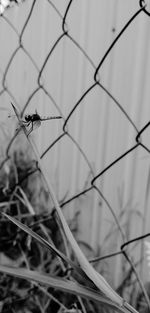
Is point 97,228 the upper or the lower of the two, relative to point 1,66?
lower

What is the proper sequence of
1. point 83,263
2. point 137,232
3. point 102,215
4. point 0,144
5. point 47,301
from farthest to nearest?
1. point 0,144
2. point 102,215
3. point 137,232
4. point 47,301
5. point 83,263

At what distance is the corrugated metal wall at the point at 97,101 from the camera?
905 mm

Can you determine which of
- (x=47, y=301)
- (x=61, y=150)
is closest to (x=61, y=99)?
(x=61, y=150)

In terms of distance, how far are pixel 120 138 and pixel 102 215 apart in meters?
0.24

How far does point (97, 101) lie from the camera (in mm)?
1029

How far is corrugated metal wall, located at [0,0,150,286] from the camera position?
905 millimetres

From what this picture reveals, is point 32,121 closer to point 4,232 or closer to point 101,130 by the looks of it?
point 101,130

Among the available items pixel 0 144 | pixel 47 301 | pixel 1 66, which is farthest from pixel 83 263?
pixel 1 66

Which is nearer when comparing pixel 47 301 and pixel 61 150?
pixel 47 301

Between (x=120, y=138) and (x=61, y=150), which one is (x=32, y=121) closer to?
(x=120, y=138)

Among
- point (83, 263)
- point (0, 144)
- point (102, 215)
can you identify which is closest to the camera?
point (83, 263)

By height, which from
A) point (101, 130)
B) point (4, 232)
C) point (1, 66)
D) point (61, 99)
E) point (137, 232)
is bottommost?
point (137, 232)

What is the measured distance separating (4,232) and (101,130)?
43cm

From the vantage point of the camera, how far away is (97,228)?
1092 millimetres
